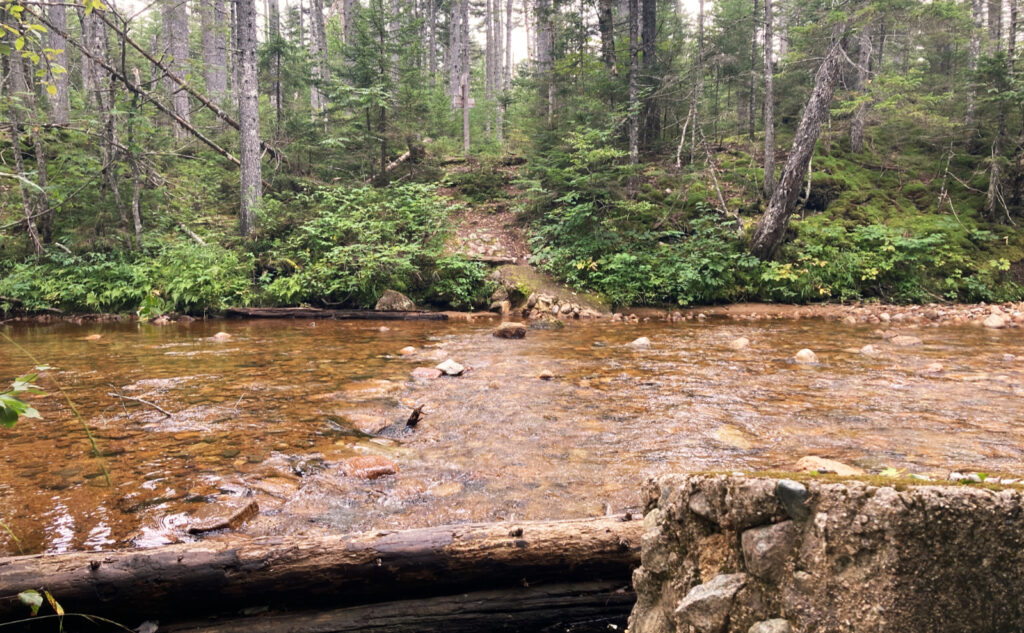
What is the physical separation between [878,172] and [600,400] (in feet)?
48.8

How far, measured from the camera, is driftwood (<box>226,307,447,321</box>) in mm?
10773

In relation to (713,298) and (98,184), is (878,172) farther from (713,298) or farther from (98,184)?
(98,184)

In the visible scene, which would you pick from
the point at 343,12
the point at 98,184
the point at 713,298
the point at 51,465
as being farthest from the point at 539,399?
the point at 343,12

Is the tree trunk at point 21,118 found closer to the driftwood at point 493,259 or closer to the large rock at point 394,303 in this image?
the large rock at point 394,303

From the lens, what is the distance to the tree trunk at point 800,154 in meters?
10.8

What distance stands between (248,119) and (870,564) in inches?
585

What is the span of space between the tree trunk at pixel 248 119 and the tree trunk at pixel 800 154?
1217 centimetres

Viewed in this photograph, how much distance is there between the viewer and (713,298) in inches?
455

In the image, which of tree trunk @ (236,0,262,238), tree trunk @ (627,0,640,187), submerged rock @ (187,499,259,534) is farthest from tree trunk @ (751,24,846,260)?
tree trunk @ (236,0,262,238)

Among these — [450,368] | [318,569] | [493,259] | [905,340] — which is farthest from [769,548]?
[493,259]

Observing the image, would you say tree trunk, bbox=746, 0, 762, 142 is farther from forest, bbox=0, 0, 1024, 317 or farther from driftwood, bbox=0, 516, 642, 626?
driftwood, bbox=0, 516, 642, 626

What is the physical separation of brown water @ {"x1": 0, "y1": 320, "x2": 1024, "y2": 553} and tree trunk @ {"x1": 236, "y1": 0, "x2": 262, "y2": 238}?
5937 millimetres

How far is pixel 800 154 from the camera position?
11281mm

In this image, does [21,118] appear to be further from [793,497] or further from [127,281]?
[793,497]
